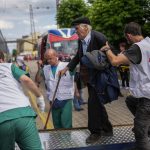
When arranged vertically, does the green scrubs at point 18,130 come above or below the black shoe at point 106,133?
above

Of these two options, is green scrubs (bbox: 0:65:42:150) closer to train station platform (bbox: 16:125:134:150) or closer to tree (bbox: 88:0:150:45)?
train station platform (bbox: 16:125:134:150)

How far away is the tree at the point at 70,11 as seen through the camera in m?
35.8

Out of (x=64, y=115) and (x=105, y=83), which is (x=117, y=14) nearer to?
(x=64, y=115)

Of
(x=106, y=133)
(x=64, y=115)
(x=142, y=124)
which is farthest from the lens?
(x=64, y=115)

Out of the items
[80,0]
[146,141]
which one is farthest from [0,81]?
[80,0]

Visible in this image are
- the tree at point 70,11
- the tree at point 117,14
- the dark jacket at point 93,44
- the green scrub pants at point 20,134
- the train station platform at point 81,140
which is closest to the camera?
the green scrub pants at point 20,134

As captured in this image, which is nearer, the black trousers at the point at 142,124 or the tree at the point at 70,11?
the black trousers at the point at 142,124

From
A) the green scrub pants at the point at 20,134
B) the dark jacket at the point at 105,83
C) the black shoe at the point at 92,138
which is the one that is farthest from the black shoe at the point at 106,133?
the green scrub pants at the point at 20,134

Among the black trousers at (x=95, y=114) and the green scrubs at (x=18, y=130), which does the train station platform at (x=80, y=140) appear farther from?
the green scrubs at (x=18, y=130)

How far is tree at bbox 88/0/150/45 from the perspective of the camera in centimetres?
2100

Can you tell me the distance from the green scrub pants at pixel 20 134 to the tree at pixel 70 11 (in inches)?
1256

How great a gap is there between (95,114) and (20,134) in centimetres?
187

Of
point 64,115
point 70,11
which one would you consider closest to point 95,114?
point 64,115

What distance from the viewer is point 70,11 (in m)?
36.0
